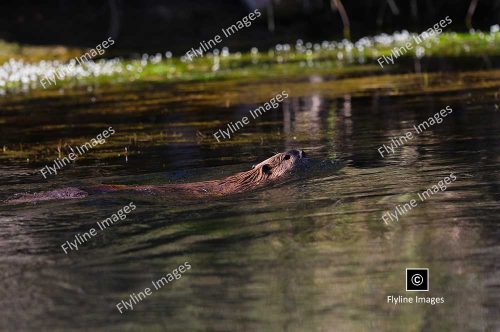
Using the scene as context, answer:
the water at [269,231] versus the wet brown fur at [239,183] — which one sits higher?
the wet brown fur at [239,183]

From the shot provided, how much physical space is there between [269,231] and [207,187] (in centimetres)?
205

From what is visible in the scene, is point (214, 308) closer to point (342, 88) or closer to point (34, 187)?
point (34, 187)

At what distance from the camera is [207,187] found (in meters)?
11.5

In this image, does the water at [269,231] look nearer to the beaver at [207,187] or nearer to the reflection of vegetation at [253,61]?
the beaver at [207,187]

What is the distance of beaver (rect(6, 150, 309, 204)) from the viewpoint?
1141 centimetres

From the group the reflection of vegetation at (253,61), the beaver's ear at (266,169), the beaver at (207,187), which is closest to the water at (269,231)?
the beaver at (207,187)

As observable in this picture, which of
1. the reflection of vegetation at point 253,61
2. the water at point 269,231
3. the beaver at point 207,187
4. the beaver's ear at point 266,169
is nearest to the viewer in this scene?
the water at point 269,231

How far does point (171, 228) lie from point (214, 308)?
2641 millimetres

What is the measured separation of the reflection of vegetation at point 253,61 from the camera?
1056 inches

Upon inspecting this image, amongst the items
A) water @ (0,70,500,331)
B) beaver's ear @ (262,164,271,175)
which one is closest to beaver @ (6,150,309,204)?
beaver's ear @ (262,164,271,175)

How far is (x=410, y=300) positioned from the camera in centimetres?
732

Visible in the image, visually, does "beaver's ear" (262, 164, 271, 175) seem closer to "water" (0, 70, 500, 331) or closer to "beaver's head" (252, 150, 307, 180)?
"beaver's head" (252, 150, 307, 180)

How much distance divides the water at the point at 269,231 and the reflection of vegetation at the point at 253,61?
8487 millimetres

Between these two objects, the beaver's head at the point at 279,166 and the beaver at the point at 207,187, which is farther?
the beaver's head at the point at 279,166
